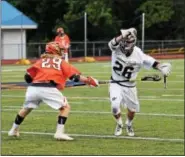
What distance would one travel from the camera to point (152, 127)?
42.1ft

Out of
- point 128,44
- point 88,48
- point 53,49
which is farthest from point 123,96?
point 88,48

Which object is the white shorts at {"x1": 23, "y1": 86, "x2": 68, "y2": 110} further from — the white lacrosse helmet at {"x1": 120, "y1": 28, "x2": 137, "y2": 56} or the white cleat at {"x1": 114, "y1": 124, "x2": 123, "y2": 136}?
the white lacrosse helmet at {"x1": 120, "y1": 28, "x2": 137, "y2": 56}

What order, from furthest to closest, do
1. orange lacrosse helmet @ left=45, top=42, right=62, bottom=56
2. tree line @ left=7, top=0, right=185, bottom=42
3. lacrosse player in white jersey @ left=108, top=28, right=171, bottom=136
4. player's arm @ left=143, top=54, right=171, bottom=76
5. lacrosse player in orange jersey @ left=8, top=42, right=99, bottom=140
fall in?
1. tree line @ left=7, top=0, right=185, bottom=42
2. lacrosse player in white jersey @ left=108, top=28, right=171, bottom=136
3. player's arm @ left=143, top=54, right=171, bottom=76
4. orange lacrosse helmet @ left=45, top=42, right=62, bottom=56
5. lacrosse player in orange jersey @ left=8, top=42, right=99, bottom=140

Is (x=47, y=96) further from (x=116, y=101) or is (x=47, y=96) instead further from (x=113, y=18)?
(x=113, y=18)

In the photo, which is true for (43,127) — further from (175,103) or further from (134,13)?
(134,13)

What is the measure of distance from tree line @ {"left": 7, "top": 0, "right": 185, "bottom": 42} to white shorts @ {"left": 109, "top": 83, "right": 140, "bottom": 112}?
44.3m

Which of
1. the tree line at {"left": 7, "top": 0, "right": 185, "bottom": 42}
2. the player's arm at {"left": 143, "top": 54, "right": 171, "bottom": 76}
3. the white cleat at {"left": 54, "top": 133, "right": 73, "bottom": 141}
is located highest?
the tree line at {"left": 7, "top": 0, "right": 185, "bottom": 42}

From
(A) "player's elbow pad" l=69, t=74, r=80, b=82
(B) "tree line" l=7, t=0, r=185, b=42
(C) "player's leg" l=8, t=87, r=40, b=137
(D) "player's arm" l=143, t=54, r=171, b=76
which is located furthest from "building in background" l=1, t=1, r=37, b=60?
(A) "player's elbow pad" l=69, t=74, r=80, b=82

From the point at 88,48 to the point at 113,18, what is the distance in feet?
27.0

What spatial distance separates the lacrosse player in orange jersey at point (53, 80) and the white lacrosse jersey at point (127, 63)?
0.81m

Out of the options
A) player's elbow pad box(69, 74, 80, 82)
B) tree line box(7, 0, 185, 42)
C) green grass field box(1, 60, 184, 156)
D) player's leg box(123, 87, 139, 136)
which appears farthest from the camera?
tree line box(7, 0, 185, 42)

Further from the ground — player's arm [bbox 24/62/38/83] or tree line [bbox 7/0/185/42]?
tree line [bbox 7/0/185/42]

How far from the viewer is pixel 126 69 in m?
11.8

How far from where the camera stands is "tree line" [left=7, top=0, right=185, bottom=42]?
57.2 meters
